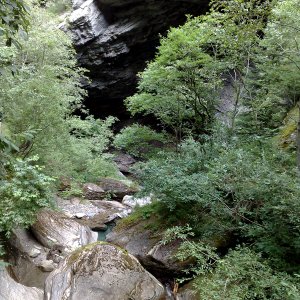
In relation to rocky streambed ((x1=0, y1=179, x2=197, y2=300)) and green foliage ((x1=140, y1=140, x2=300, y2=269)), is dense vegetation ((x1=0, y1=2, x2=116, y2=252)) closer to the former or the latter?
rocky streambed ((x1=0, y1=179, x2=197, y2=300))

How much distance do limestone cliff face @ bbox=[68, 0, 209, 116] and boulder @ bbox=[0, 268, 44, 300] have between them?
541 inches

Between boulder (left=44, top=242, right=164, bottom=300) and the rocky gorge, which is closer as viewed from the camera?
boulder (left=44, top=242, right=164, bottom=300)

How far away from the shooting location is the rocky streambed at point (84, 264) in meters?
4.72

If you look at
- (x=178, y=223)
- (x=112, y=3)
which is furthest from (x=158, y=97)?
(x=112, y=3)

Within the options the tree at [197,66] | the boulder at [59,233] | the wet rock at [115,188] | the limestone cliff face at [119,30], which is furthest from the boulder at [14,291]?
the limestone cliff face at [119,30]

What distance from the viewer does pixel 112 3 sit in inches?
607

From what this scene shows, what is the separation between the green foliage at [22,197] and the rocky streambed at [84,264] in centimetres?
91

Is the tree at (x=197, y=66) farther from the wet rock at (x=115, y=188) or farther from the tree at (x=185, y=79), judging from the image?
the wet rock at (x=115, y=188)

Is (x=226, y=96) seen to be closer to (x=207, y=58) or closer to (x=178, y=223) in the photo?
(x=207, y=58)

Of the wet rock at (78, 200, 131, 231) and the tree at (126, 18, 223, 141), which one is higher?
the tree at (126, 18, 223, 141)

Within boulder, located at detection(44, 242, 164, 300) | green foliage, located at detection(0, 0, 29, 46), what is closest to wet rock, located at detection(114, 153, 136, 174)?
boulder, located at detection(44, 242, 164, 300)

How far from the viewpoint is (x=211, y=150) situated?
685 centimetres

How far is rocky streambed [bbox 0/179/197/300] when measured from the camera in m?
4.72

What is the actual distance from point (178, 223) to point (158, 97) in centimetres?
350
